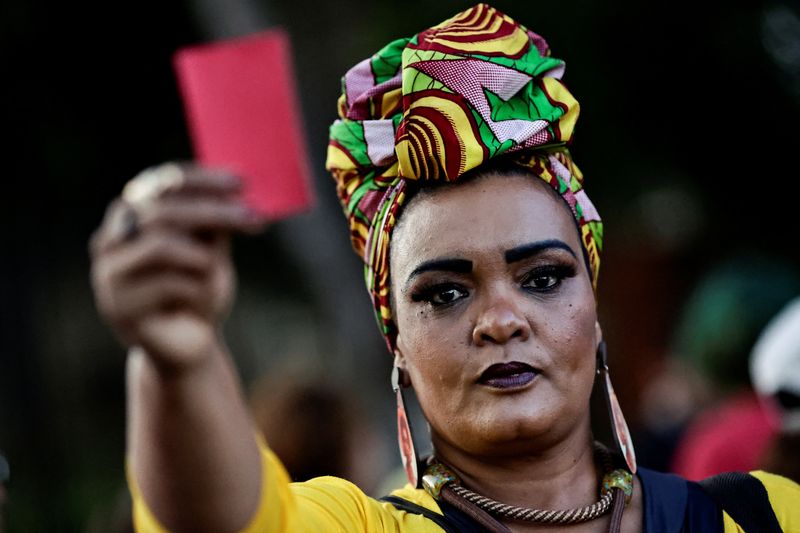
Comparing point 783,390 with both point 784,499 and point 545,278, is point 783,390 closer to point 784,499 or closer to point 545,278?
point 784,499

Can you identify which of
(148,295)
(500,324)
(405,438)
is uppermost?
(148,295)

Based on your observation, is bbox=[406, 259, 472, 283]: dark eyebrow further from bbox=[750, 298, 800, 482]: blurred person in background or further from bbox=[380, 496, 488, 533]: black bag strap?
bbox=[750, 298, 800, 482]: blurred person in background

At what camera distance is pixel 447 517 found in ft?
8.84

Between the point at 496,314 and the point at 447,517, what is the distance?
0.45 meters

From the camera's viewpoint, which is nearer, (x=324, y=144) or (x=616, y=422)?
(x=616, y=422)

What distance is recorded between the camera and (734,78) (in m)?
8.37

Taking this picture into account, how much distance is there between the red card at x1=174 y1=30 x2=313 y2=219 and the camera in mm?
2590

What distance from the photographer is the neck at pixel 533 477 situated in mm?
2770

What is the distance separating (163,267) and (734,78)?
7195 mm

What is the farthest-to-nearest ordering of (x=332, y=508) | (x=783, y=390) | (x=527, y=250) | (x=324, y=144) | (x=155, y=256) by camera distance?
(x=324, y=144)
(x=783, y=390)
(x=527, y=250)
(x=332, y=508)
(x=155, y=256)

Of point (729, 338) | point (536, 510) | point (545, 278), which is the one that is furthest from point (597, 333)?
point (729, 338)

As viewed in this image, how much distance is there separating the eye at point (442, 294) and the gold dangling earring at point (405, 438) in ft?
0.77

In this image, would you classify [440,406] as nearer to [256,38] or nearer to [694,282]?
[256,38]

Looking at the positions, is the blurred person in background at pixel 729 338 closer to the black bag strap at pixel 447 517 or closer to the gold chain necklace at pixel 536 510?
the gold chain necklace at pixel 536 510
